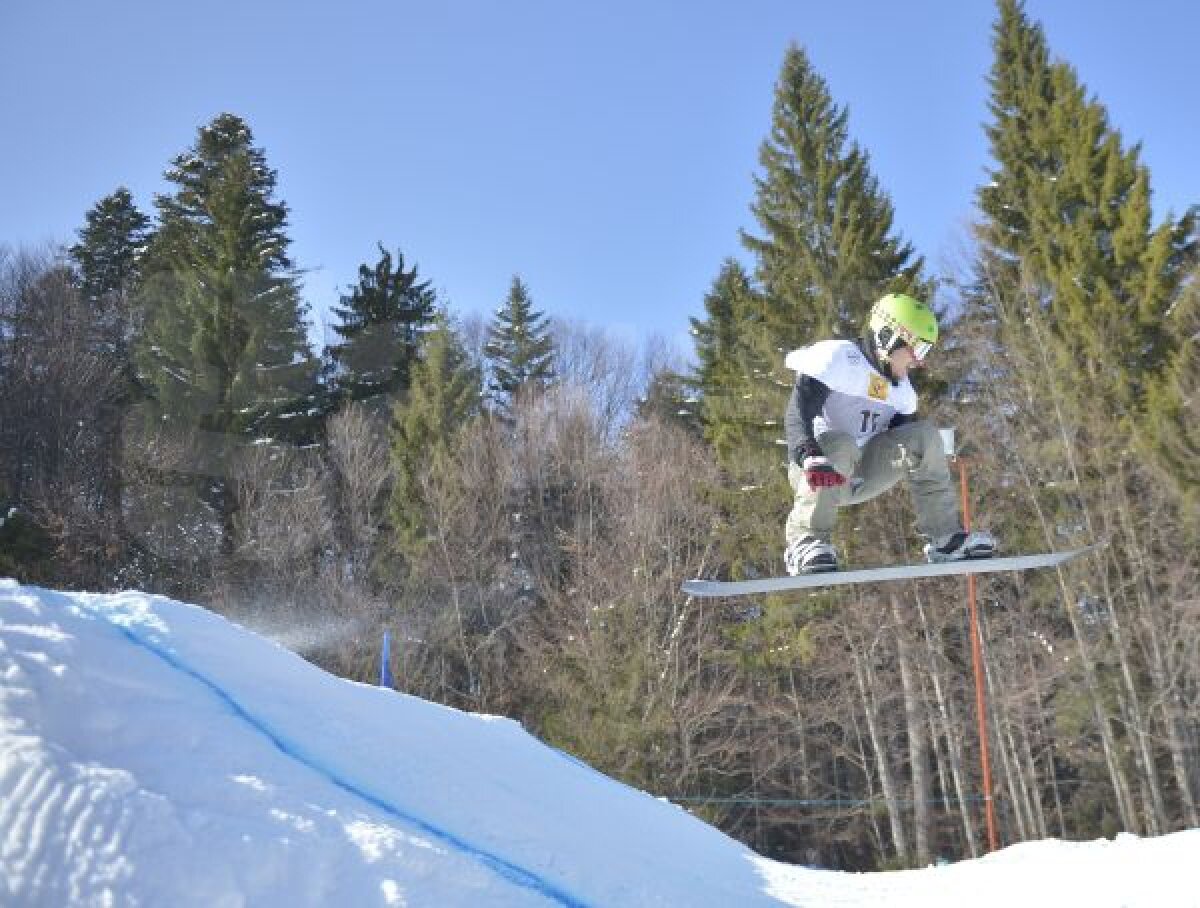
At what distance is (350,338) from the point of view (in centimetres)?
2988

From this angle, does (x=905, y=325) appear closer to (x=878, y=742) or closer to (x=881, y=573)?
(x=881, y=573)

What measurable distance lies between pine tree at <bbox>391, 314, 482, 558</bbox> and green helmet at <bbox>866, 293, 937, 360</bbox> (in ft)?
61.5

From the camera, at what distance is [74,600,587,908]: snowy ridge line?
168 inches

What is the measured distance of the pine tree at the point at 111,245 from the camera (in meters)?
31.0

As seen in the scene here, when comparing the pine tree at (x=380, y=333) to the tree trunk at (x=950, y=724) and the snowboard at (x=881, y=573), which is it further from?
the snowboard at (x=881, y=573)

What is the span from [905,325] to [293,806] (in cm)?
401

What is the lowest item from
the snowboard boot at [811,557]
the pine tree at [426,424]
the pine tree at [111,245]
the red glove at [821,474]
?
the snowboard boot at [811,557]

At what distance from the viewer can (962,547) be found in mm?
5594

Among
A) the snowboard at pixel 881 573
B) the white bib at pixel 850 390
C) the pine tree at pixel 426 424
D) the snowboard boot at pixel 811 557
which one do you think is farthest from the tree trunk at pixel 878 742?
the white bib at pixel 850 390

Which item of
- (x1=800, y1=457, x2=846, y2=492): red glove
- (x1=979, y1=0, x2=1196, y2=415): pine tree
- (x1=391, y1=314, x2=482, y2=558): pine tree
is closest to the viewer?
(x1=800, y1=457, x2=846, y2=492): red glove

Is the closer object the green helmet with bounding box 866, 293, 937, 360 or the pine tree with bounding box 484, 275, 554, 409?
the green helmet with bounding box 866, 293, 937, 360

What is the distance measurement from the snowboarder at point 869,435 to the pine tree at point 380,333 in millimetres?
23256

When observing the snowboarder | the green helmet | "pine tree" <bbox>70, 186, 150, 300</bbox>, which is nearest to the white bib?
the snowboarder

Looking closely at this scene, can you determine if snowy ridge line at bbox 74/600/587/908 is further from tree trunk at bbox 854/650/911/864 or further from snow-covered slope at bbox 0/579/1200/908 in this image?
tree trunk at bbox 854/650/911/864
